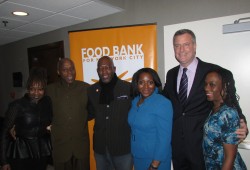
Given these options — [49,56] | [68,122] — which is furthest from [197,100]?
[49,56]

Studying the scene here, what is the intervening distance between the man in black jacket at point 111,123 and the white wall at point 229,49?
3.59ft

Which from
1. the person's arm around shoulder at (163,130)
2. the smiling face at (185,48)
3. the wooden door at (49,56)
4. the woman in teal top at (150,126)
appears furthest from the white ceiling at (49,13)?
the person's arm around shoulder at (163,130)

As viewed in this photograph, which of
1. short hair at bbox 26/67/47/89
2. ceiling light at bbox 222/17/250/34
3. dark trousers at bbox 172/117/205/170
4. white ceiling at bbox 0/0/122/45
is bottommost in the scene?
dark trousers at bbox 172/117/205/170

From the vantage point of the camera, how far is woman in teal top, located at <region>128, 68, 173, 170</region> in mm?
1682

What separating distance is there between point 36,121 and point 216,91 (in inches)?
63.2

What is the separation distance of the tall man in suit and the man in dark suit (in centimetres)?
98

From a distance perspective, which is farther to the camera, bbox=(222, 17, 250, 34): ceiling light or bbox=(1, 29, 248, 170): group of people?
bbox=(222, 17, 250, 34): ceiling light

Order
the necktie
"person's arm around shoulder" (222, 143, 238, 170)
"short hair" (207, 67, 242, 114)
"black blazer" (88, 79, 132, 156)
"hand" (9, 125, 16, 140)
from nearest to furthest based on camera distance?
"person's arm around shoulder" (222, 143, 238, 170) → "short hair" (207, 67, 242, 114) → the necktie → "hand" (9, 125, 16, 140) → "black blazer" (88, 79, 132, 156)

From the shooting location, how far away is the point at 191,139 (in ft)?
5.64

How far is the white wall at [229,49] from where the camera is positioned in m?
2.28

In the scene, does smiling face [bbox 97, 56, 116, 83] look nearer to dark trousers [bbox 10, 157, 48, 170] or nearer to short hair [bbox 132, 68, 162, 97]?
short hair [bbox 132, 68, 162, 97]

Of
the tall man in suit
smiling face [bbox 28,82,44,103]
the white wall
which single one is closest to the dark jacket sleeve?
smiling face [bbox 28,82,44,103]

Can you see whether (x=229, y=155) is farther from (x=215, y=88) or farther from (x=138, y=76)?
(x=138, y=76)

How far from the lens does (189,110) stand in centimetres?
173
